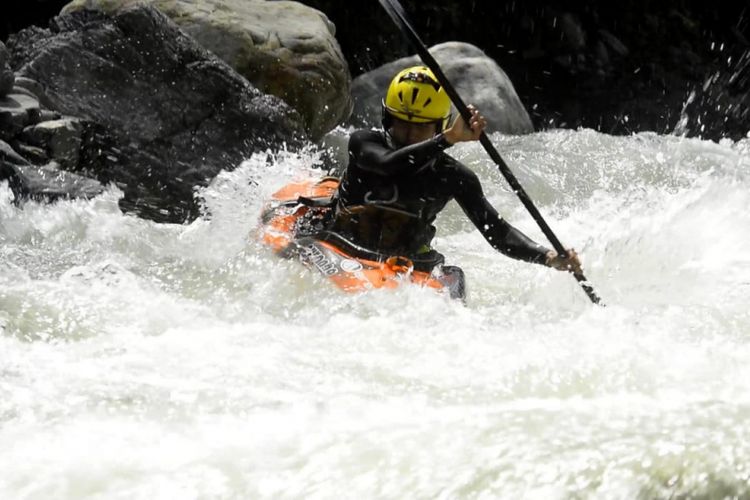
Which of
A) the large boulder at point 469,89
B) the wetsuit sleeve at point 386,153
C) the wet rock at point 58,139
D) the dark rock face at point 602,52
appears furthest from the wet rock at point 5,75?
the dark rock face at point 602,52

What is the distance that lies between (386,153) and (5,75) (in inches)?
129

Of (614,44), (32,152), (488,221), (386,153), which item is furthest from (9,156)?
(614,44)

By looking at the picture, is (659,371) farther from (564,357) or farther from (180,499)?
(180,499)

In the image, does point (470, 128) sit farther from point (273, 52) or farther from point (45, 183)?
point (273, 52)

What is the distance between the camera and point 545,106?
44.8ft

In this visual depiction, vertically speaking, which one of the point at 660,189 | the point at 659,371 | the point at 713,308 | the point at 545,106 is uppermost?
the point at 659,371

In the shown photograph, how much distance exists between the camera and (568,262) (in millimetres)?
4500

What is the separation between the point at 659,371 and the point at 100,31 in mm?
5912

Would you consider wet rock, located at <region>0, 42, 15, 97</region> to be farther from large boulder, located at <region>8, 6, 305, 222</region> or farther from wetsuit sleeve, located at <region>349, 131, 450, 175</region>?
wetsuit sleeve, located at <region>349, 131, 450, 175</region>

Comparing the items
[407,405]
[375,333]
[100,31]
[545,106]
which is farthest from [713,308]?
[545,106]

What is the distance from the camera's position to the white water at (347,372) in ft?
8.09

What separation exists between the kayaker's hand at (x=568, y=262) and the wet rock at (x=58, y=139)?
356 centimetres

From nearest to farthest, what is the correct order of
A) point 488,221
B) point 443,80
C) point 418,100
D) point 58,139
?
point 443,80 → point 418,100 → point 488,221 → point 58,139

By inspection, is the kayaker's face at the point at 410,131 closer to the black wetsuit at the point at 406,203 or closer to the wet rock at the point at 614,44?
the black wetsuit at the point at 406,203
